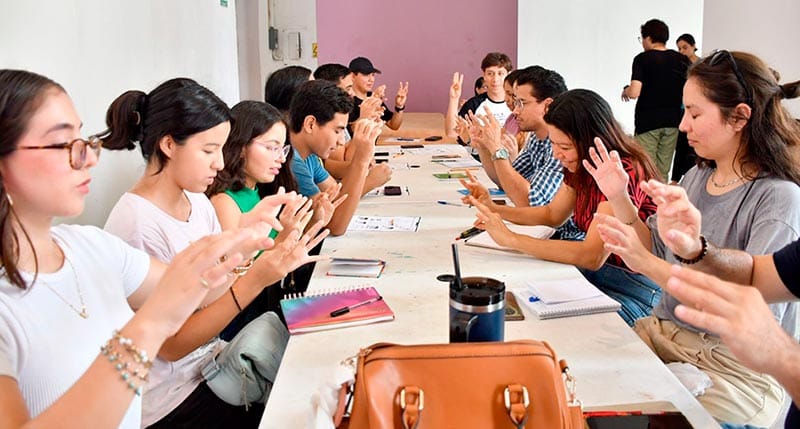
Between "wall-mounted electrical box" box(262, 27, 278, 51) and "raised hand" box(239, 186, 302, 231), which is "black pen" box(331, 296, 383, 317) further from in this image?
"wall-mounted electrical box" box(262, 27, 278, 51)

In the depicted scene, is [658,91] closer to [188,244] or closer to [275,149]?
[275,149]

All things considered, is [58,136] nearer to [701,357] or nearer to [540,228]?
[701,357]

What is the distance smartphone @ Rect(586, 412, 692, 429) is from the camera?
47.0 inches

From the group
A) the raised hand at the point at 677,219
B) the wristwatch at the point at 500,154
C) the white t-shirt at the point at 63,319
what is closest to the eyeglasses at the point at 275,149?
the white t-shirt at the point at 63,319

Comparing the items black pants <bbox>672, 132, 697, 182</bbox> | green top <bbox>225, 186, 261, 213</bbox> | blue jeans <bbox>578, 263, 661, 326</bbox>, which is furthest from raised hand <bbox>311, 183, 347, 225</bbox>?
black pants <bbox>672, 132, 697, 182</bbox>

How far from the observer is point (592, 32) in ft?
21.8

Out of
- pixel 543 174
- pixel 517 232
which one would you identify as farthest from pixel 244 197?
pixel 543 174

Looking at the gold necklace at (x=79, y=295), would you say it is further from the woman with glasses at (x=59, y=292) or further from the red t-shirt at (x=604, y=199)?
the red t-shirt at (x=604, y=199)

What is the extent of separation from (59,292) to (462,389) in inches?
27.0

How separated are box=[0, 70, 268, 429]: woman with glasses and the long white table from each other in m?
0.33

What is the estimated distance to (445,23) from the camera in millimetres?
7570

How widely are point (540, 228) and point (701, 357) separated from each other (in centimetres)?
94

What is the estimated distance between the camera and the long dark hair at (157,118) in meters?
→ 1.77

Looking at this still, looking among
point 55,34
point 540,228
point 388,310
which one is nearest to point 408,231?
point 540,228
